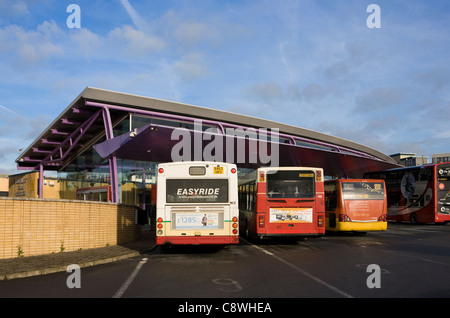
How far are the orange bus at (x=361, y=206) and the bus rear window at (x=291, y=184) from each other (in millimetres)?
4736

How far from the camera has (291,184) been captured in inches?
637

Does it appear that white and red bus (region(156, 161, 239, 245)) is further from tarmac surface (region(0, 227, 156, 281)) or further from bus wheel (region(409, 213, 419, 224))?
bus wheel (region(409, 213, 419, 224))

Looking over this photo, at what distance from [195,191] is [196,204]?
0.41 meters

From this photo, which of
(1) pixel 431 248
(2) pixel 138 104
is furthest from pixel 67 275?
(2) pixel 138 104

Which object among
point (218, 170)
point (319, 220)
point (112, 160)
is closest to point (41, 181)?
point (112, 160)

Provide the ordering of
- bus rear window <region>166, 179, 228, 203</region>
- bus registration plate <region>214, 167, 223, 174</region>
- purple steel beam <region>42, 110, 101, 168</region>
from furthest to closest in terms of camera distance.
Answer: purple steel beam <region>42, 110, 101, 168</region>
bus registration plate <region>214, 167, 223, 174</region>
bus rear window <region>166, 179, 228, 203</region>

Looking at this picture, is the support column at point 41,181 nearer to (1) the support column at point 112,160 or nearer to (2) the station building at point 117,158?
(2) the station building at point 117,158

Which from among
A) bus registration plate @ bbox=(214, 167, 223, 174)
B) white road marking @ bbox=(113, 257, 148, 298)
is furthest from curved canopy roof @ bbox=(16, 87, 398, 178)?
white road marking @ bbox=(113, 257, 148, 298)

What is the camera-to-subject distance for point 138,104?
29156 millimetres

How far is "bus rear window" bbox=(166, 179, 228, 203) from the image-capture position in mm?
13555

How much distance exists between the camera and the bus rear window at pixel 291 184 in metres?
16.1

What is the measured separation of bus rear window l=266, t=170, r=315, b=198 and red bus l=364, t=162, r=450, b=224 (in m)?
16.4

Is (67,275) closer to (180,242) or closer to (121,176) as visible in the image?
(180,242)
